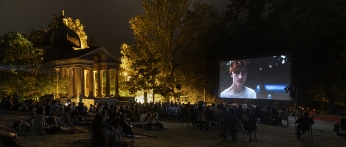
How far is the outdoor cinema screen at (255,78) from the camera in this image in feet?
88.9

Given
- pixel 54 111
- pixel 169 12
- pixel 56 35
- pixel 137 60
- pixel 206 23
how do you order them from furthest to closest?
1. pixel 56 35
2. pixel 206 23
3. pixel 137 60
4. pixel 169 12
5. pixel 54 111

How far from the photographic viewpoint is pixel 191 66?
123 feet

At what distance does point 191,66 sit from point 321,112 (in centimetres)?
1350

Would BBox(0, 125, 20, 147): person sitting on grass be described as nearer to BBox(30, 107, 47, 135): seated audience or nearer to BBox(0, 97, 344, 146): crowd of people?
BBox(0, 97, 344, 146): crowd of people

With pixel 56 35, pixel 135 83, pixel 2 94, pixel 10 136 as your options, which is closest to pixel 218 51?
pixel 135 83

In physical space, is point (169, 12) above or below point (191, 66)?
above

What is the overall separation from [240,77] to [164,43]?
7746 mm

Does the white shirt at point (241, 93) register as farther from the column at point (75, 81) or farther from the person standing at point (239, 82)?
the column at point (75, 81)

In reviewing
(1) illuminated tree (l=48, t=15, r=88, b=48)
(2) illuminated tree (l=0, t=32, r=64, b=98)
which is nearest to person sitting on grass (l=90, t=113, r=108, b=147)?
(2) illuminated tree (l=0, t=32, r=64, b=98)

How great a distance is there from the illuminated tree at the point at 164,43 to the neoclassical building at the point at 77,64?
114 inches

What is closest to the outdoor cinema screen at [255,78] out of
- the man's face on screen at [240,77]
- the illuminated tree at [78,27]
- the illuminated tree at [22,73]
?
the man's face on screen at [240,77]

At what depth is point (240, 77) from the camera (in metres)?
30.8

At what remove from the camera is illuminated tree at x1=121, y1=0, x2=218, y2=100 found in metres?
32.7

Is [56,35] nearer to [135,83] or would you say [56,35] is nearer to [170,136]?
[135,83]
